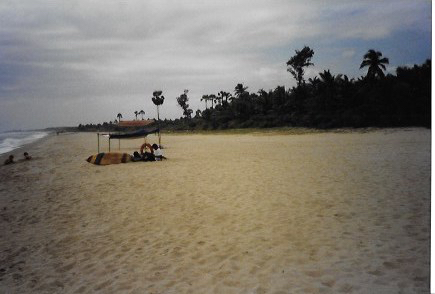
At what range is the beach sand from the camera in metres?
3.79

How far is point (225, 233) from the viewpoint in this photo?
5.19 metres

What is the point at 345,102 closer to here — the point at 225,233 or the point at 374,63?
the point at 374,63

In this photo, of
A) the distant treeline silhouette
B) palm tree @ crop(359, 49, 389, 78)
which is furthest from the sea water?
palm tree @ crop(359, 49, 389, 78)

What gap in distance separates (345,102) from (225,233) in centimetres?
3131

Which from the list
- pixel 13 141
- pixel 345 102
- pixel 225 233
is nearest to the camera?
pixel 225 233

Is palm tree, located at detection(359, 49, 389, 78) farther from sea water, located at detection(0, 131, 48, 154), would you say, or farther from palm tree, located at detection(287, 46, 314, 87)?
sea water, located at detection(0, 131, 48, 154)

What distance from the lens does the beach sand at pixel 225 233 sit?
379cm

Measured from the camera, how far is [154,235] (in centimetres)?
531

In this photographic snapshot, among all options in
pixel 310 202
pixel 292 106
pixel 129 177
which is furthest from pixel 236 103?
pixel 310 202

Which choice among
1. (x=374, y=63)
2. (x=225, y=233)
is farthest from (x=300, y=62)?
(x=225, y=233)

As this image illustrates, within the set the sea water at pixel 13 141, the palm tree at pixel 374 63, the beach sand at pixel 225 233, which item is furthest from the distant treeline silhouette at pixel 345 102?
the sea water at pixel 13 141

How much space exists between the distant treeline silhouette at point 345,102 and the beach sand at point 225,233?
70.3 feet

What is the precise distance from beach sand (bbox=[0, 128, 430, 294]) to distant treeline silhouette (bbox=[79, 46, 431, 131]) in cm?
2144

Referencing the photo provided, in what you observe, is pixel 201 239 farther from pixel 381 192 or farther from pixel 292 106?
pixel 292 106
